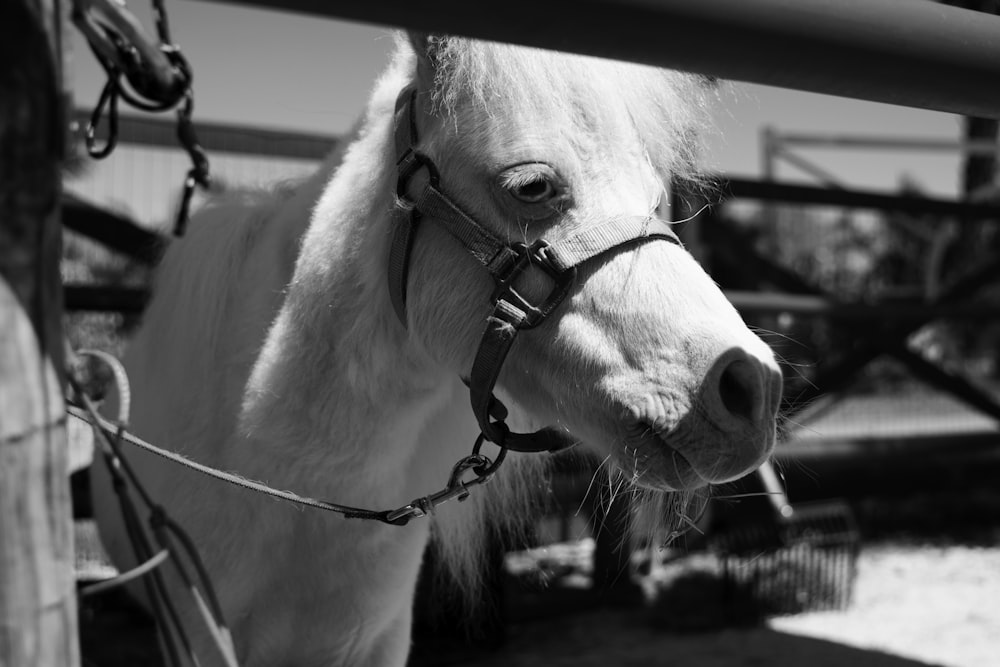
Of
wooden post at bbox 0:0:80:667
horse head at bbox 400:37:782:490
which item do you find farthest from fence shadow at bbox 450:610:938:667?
wooden post at bbox 0:0:80:667

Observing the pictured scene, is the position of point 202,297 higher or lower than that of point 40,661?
higher

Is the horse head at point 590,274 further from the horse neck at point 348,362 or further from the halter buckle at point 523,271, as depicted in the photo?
the horse neck at point 348,362

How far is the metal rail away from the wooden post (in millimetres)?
247

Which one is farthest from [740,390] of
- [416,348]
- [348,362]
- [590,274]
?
[348,362]

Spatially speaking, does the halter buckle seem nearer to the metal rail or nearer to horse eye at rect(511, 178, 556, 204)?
horse eye at rect(511, 178, 556, 204)

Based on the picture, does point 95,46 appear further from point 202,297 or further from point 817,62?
point 202,297

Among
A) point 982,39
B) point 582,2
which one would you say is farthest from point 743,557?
point 582,2

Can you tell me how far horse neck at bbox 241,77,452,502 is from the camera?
1.91 metres

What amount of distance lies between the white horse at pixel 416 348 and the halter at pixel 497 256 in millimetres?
18

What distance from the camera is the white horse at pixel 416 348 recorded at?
153 centimetres

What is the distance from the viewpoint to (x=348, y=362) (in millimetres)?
1929

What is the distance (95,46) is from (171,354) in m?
1.43

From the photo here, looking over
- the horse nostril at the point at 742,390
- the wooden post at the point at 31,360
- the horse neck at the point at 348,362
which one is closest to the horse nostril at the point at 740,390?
the horse nostril at the point at 742,390

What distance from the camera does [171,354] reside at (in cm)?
236
